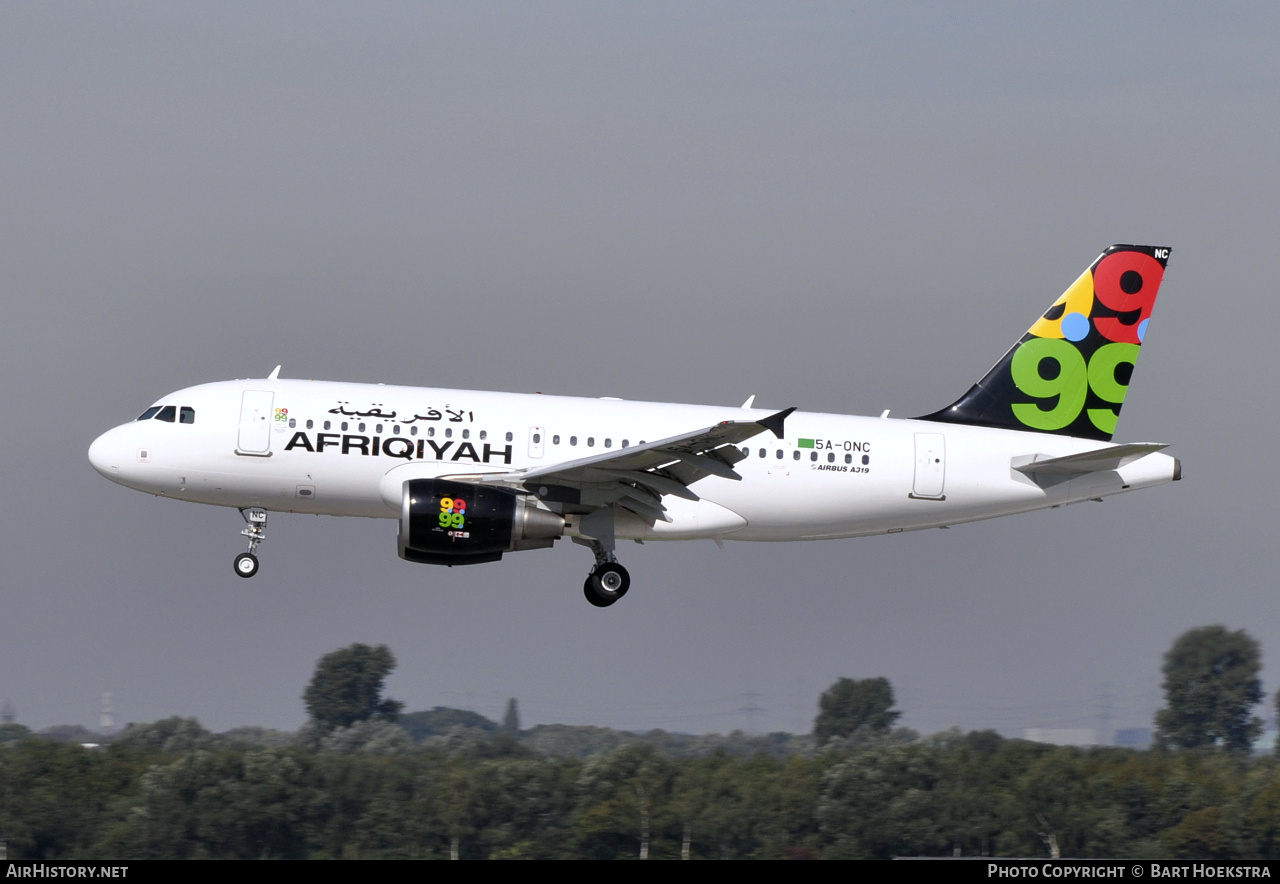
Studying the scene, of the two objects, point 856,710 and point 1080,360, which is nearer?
point 1080,360

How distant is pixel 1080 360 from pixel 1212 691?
2291 cm

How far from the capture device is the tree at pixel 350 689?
4125 centimetres

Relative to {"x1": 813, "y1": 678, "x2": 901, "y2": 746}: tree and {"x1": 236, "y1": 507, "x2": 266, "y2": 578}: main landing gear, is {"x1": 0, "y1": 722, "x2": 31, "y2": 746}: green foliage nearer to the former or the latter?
{"x1": 236, "y1": 507, "x2": 266, "y2": 578}: main landing gear

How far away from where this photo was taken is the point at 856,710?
44.6 metres

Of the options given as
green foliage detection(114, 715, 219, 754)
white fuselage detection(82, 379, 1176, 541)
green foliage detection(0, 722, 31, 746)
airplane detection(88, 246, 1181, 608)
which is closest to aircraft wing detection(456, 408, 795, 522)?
airplane detection(88, 246, 1181, 608)

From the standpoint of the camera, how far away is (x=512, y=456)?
30969 millimetres

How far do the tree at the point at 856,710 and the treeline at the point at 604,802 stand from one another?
335 centimetres

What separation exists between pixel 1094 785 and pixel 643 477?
48.6ft

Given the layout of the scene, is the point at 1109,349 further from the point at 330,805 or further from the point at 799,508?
the point at 330,805

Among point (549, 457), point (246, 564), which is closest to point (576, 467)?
point (549, 457)

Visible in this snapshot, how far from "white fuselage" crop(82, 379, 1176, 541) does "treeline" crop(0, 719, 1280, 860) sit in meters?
6.68

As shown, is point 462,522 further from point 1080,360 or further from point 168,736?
point 1080,360

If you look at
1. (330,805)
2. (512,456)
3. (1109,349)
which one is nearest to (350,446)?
(512,456)

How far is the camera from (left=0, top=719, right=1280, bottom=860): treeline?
109 feet
